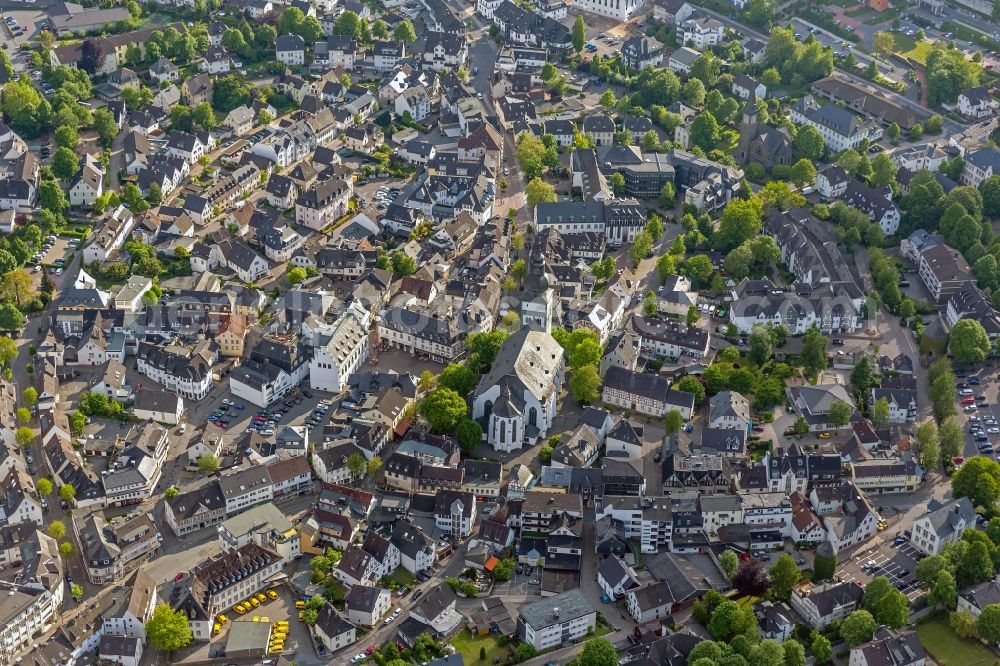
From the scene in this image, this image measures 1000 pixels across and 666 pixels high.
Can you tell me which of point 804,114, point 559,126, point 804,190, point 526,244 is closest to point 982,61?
point 804,114

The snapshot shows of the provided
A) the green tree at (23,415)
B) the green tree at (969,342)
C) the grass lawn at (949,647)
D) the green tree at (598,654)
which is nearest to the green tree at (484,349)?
the green tree at (598,654)

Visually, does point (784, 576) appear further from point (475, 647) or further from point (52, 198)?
point (52, 198)

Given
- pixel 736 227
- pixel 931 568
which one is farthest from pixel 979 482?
pixel 736 227

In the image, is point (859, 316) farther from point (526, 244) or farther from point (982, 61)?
point (982, 61)

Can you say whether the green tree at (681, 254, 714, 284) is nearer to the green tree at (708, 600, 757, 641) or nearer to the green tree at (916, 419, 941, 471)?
the green tree at (916, 419, 941, 471)

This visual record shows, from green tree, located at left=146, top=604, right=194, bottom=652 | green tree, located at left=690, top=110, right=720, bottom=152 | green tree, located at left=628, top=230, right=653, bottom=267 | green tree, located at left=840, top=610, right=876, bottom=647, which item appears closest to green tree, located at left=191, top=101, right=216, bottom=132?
green tree, located at left=628, top=230, right=653, bottom=267
